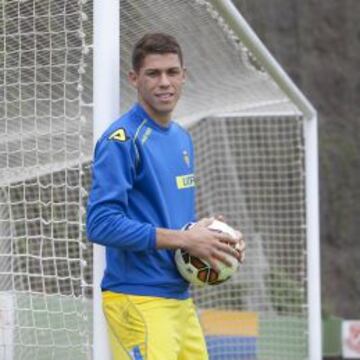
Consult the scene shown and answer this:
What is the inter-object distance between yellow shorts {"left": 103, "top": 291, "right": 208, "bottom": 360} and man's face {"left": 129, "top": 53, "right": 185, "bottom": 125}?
1.95 ft

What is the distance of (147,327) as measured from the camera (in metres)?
3.70

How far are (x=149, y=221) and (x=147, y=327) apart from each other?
1.09ft

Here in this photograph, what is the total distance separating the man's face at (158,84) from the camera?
3.81 m

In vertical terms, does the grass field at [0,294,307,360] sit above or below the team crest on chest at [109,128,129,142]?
below

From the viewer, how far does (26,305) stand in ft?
15.0

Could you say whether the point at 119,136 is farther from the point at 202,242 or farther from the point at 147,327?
the point at 147,327

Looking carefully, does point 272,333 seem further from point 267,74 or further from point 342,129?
point 342,129

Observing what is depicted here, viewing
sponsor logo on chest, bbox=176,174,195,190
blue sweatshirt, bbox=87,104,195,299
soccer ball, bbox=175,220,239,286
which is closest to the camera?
blue sweatshirt, bbox=87,104,195,299

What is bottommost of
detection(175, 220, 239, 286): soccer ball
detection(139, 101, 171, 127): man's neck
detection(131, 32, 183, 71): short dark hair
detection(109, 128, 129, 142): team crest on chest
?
detection(175, 220, 239, 286): soccer ball

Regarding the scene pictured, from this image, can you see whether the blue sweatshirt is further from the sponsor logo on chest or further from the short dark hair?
the short dark hair

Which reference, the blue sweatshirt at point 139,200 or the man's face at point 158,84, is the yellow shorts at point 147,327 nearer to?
the blue sweatshirt at point 139,200

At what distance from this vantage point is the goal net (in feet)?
14.4

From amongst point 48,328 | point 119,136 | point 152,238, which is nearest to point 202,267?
point 152,238

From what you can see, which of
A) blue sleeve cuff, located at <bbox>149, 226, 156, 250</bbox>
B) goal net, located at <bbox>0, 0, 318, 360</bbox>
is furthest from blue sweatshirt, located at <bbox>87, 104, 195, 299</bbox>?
goal net, located at <bbox>0, 0, 318, 360</bbox>
